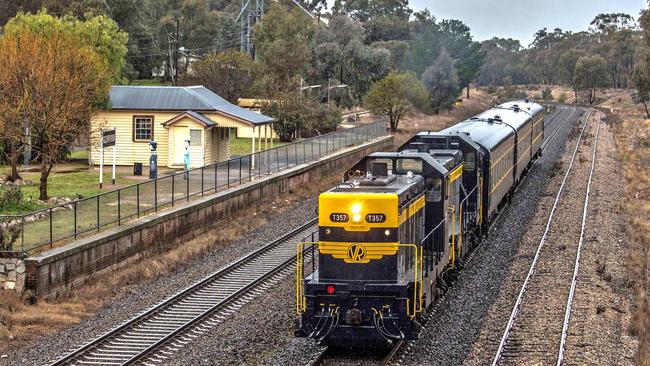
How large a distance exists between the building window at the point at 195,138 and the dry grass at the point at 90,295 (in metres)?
8.24

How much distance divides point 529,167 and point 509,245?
18461 mm

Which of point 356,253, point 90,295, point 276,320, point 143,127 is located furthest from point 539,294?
point 143,127

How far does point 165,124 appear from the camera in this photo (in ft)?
124

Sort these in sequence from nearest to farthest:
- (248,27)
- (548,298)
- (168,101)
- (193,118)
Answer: (548,298) → (193,118) → (168,101) → (248,27)

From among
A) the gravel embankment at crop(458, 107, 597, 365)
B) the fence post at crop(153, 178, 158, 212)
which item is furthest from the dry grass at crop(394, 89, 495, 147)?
the fence post at crop(153, 178, 158, 212)

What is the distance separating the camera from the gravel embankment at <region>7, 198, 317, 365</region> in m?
16.0

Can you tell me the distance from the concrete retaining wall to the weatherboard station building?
3.66 m

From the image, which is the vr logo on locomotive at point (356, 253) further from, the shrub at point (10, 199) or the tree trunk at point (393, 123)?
the tree trunk at point (393, 123)

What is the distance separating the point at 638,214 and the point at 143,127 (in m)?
20.3

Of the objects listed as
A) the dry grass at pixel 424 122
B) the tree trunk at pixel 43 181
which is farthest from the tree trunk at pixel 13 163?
the dry grass at pixel 424 122

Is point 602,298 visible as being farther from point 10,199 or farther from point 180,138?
point 180,138

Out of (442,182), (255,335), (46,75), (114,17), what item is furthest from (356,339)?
(114,17)

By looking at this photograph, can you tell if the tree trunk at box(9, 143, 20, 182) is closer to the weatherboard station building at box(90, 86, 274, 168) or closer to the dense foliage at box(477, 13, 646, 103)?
the weatherboard station building at box(90, 86, 274, 168)

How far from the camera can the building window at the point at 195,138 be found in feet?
124
